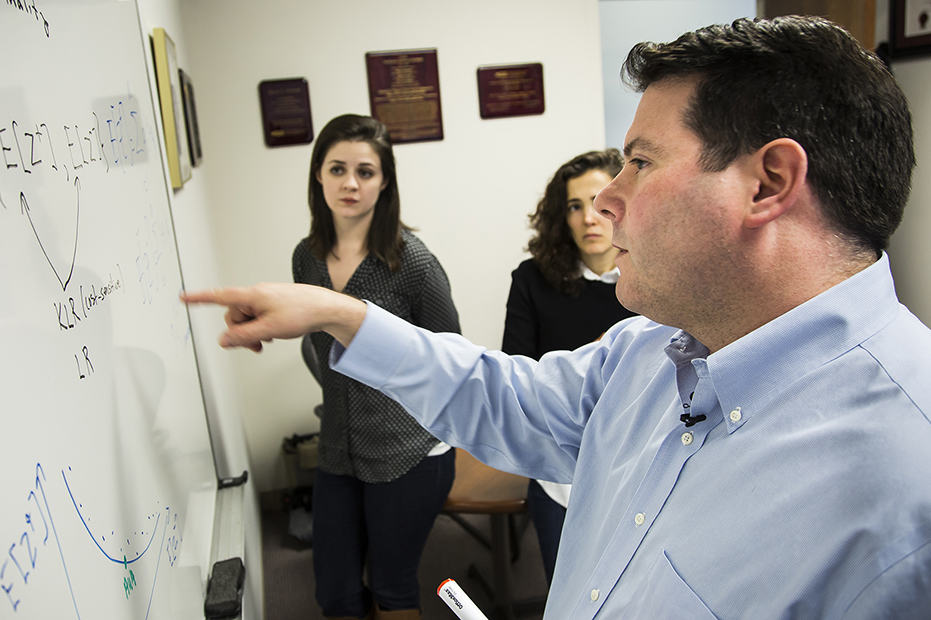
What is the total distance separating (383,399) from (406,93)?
180 centimetres

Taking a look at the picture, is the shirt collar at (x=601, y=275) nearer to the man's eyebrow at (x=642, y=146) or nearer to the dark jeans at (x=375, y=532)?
the dark jeans at (x=375, y=532)

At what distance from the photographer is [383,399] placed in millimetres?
1890

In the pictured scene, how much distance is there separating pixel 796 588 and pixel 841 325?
26 centimetres

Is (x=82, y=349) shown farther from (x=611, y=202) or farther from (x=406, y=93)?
(x=406, y=93)

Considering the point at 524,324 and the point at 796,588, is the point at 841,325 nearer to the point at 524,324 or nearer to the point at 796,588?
the point at 796,588

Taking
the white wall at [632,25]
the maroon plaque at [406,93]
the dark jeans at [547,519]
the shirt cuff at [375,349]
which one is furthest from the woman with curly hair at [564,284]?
the white wall at [632,25]

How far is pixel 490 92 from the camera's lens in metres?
3.29

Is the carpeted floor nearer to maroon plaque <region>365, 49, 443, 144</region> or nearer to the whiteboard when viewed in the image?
the whiteboard

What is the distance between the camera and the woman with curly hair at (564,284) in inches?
79.0

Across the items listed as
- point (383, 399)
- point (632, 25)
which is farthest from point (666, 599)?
point (632, 25)

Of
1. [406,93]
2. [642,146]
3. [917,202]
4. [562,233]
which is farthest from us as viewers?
[406,93]

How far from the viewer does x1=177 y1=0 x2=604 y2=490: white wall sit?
3021 millimetres

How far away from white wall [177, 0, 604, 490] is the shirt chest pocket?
7.93 ft

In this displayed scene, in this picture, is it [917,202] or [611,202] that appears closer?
[611,202]
